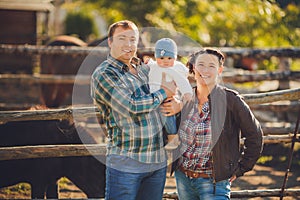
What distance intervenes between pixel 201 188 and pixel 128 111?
0.71 m

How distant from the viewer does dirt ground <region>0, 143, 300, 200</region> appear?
5.44 meters

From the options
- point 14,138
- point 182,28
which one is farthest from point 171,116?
point 182,28

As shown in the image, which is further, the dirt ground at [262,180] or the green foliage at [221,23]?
the green foliage at [221,23]

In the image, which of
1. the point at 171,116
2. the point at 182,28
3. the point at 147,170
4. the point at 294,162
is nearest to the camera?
the point at 147,170

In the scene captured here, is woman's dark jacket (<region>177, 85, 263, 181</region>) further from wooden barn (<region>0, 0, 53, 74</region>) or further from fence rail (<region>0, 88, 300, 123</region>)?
wooden barn (<region>0, 0, 53, 74</region>)

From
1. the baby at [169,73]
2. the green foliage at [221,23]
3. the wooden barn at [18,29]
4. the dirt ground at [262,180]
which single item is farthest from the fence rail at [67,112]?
the wooden barn at [18,29]

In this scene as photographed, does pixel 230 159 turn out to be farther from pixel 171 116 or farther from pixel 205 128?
pixel 171 116

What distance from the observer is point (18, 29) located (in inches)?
589

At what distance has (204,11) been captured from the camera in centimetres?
1315

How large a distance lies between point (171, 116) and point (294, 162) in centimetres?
400

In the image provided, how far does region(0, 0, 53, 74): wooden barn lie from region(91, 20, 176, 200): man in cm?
1224

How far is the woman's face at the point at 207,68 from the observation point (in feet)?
10.2

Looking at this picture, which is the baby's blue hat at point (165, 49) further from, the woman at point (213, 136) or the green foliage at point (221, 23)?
the green foliage at point (221, 23)

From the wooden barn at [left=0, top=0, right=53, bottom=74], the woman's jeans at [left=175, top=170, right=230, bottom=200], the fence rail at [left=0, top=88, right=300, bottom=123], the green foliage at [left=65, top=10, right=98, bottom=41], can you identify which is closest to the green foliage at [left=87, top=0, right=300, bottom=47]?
the wooden barn at [left=0, top=0, right=53, bottom=74]
